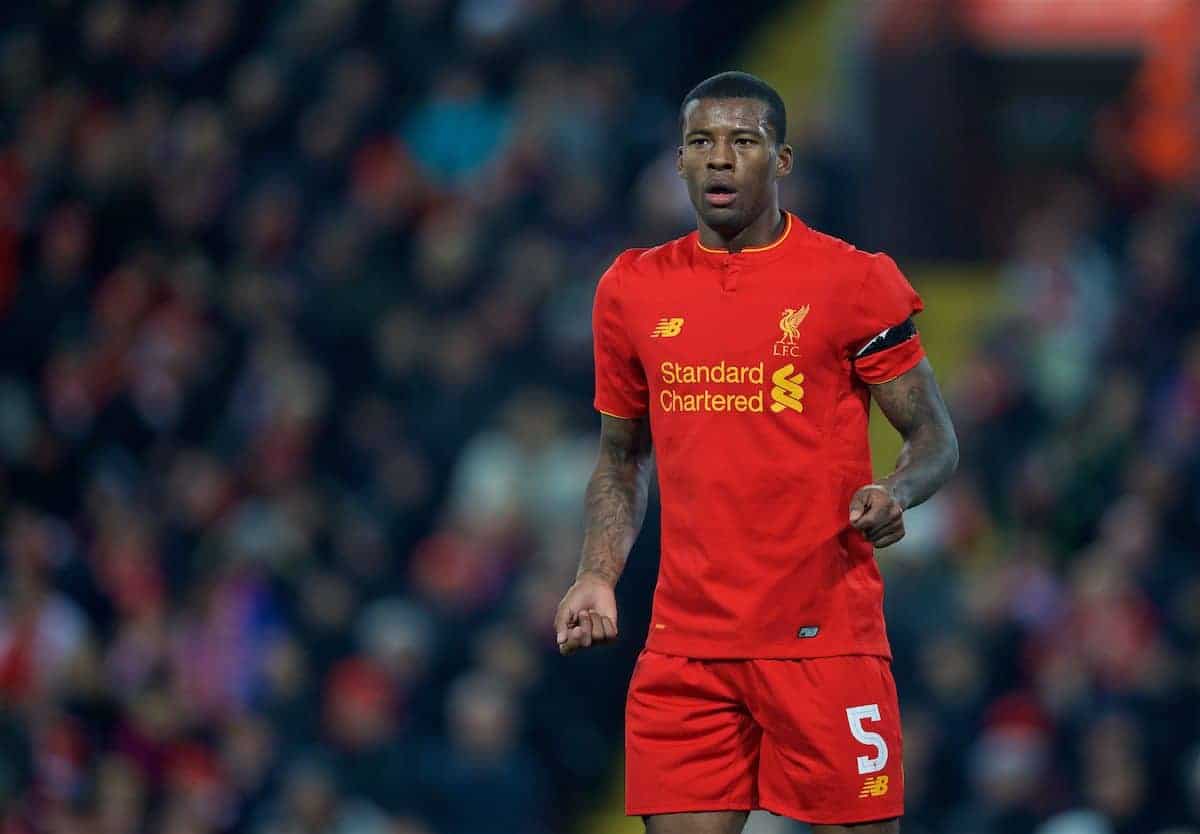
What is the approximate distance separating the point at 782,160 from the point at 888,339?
478 millimetres

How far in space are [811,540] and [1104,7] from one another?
1032 cm

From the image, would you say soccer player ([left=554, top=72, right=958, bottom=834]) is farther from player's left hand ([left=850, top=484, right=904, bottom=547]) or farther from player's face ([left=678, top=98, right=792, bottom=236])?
player's left hand ([left=850, top=484, right=904, bottom=547])

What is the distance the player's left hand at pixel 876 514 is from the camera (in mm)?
4609

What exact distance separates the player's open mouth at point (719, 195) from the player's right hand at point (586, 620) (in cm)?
91

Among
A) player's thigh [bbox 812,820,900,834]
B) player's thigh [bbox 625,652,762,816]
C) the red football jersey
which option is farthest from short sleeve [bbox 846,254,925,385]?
player's thigh [bbox 812,820,900,834]

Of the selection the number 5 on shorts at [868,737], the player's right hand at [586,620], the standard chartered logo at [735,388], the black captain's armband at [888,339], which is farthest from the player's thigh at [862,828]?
the black captain's armband at [888,339]

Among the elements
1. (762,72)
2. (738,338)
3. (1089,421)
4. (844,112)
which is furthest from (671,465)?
(762,72)

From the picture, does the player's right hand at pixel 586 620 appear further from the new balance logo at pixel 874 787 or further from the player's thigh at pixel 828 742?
the new balance logo at pixel 874 787

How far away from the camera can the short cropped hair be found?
5.02m

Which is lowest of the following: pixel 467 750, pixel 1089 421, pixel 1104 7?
pixel 467 750

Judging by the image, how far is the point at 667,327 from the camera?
203 inches

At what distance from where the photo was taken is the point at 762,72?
1457 centimetres

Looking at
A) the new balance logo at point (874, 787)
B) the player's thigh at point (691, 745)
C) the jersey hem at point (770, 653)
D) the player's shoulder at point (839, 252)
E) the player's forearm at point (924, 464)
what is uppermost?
the player's shoulder at point (839, 252)

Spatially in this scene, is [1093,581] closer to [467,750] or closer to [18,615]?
[467,750]
